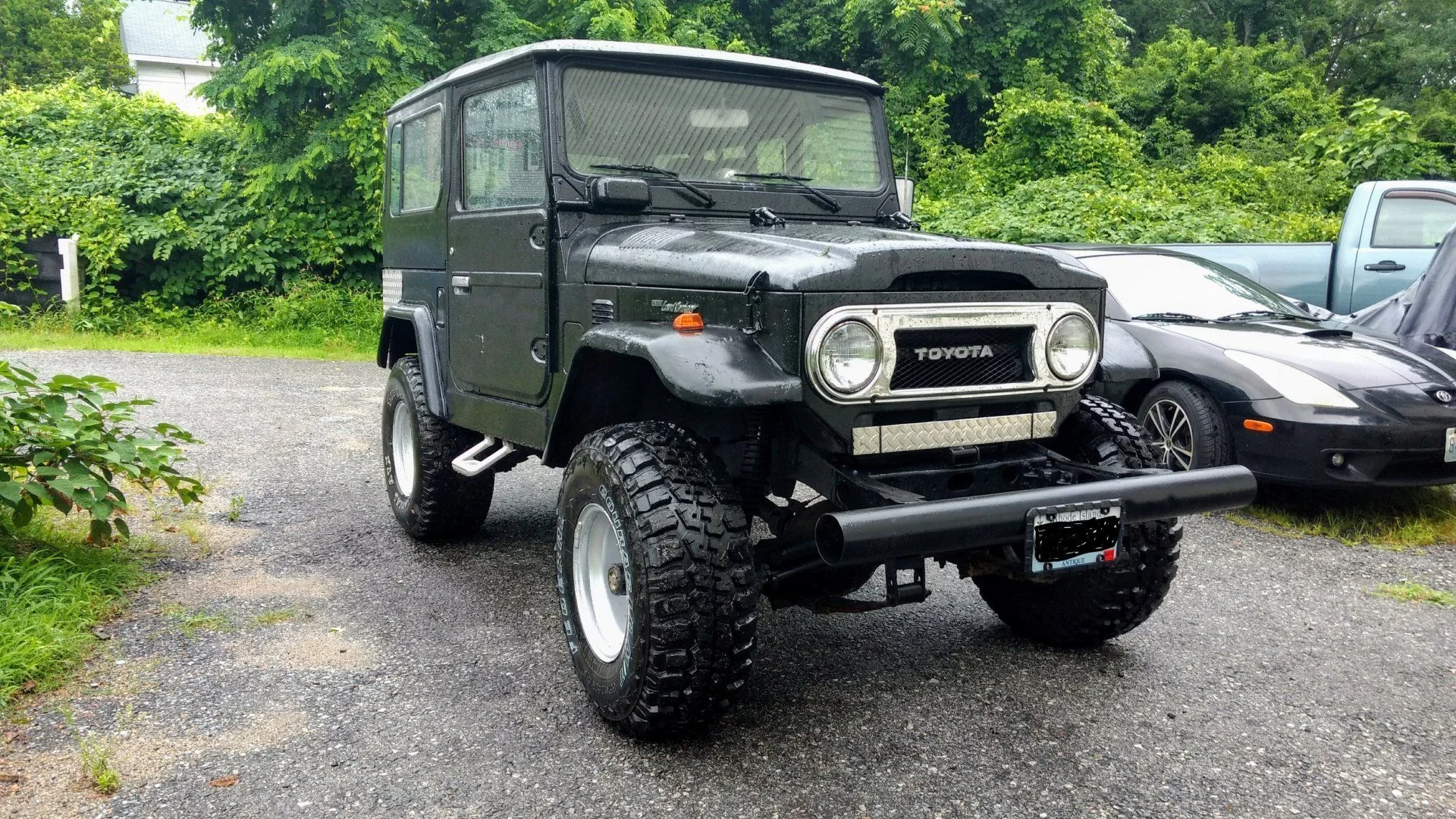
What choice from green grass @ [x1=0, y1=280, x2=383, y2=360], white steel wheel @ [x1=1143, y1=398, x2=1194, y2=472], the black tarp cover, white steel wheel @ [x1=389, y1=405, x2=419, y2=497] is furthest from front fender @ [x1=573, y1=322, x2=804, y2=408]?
green grass @ [x1=0, y1=280, x2=383, y2=360]

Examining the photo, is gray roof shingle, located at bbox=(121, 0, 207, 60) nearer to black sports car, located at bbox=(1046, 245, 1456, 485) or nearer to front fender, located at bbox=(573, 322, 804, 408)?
black sports car, located at bbox=(1046, 245, 1456, 485)

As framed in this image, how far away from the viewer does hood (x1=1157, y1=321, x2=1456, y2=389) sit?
220 inches

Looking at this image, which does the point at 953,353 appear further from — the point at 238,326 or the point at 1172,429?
the point at 238,326

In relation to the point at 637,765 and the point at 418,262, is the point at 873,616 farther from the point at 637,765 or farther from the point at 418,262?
the point at 418,262

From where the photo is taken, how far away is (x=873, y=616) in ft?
14.8

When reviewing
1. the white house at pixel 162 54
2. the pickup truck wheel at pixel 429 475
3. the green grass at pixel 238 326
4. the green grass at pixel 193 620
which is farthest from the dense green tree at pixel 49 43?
the green grass at pixel 193 620

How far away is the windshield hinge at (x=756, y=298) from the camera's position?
312 centimetres

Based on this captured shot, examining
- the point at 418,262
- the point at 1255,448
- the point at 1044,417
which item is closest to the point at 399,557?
the point at 418,262

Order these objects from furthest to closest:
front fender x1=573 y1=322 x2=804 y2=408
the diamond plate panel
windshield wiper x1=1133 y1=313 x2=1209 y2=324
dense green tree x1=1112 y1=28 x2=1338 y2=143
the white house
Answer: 1. the white house
2. dense green tree x1=1112 y1=28 x2=1338 y2=143
3. windshield wiper x1=1133 y1=313 x2=1209 y2=324
4. the diamond plate panel
5. front fender x1=573 y1=322 x2=804 y2=408

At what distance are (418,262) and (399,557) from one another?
137 cm

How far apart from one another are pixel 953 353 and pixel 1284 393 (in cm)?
316

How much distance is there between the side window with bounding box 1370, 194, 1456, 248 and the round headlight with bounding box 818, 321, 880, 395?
7.33 meters

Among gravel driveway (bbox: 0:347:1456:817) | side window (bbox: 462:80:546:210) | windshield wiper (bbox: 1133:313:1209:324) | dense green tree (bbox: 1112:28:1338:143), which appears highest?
dense green tree (bbox: 1112:28:1338:143)

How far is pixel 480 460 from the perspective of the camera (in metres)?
4.91
